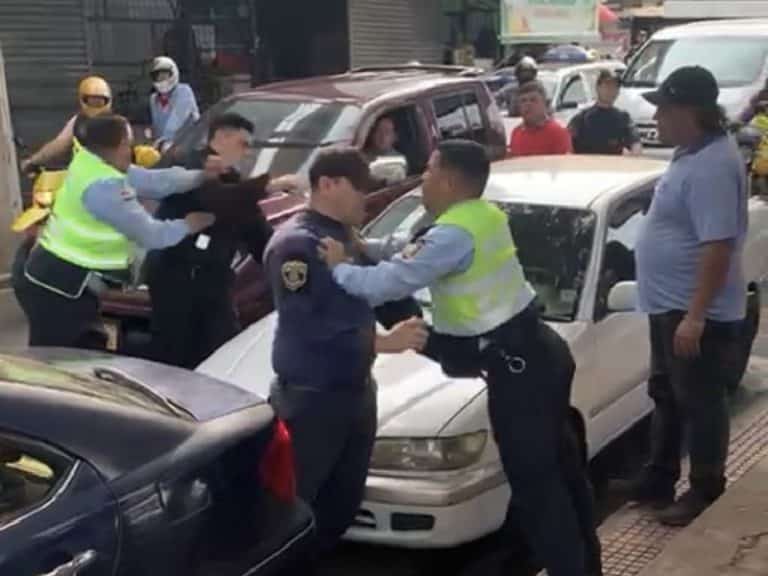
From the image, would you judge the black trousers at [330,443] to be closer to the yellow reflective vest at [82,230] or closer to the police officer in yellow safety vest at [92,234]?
the police officer in yellow safety vest at [92,234]

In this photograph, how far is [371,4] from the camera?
19.5 m

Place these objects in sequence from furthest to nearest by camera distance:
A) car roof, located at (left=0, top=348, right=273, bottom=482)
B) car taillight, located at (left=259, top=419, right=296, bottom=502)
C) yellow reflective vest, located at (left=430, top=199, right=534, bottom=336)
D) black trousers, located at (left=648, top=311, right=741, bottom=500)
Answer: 1. black trousers, located at (left=648, top=311, right=741, bottom=500)
2. yellow reflective vest, located at (left=430, top=199, right=534, bottom=336)
3. car taillight, located at (left=259, top=419, right=296, bottom=502)
4. car roof, located at (left=0, top=348, right=273, bottom=482)

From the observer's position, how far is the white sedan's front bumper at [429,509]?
15.7 feet

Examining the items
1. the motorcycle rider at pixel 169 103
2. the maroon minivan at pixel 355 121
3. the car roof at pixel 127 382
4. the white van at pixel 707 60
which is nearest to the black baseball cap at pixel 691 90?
the car roof at pixel 127 382

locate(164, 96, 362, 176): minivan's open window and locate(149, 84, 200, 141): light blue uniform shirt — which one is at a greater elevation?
locate(164, 96, 362, 176): minivan's open window

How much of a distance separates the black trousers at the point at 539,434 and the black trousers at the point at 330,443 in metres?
0.47

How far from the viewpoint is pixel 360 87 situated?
364 inches

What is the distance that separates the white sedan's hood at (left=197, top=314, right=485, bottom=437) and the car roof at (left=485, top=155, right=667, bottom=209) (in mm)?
1176

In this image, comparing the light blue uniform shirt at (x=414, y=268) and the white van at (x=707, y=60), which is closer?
the light blue uniform shirt at (x=414, y=268)

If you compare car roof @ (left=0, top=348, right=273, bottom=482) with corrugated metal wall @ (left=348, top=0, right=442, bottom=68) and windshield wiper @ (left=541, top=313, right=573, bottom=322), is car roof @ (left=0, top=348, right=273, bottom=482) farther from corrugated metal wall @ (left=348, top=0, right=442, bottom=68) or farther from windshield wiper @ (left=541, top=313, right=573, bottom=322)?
corrugated metal wall @ (left=348, top=0, right=442, bottom=68)

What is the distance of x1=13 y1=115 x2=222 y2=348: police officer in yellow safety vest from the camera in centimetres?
572

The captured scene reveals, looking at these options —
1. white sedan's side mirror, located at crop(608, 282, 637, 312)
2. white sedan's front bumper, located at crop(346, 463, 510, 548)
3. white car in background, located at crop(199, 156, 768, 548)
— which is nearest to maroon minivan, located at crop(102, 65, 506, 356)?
white car in background, located at crop(199, 156, 768, 548)

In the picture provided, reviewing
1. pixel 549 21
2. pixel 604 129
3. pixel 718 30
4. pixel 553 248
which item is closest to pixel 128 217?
pixel 553 248

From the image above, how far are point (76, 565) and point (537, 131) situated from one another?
6432 millimetres
